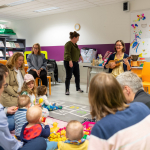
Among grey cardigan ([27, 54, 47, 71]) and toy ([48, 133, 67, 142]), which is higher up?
grey cardigan ([27, 54, 47, 71])

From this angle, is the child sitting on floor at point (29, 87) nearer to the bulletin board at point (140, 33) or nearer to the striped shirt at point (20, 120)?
the striped shirt at point (20, 120)

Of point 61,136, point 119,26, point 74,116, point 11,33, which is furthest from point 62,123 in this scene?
point 11,33

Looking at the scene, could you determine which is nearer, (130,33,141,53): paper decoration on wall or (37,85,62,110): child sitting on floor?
(37,85,62,110): child sitting on floor

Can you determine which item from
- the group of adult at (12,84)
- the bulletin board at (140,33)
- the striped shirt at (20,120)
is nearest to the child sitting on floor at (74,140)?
the striped shirt at (20,120)

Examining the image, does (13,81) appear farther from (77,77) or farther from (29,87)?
(77,77)

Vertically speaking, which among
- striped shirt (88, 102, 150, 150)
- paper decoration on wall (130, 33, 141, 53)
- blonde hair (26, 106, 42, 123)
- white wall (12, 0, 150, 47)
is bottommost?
blonde hair (26, 106, 42, 123)

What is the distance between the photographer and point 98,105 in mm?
833

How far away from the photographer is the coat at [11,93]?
2.74m

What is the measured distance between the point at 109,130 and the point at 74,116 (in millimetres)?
2327

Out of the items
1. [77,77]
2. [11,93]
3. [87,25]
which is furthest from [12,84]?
[87,25]

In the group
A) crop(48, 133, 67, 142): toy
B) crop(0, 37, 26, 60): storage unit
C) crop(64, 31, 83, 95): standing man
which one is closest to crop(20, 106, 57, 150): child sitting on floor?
crop(48, 133, 67, 142): toy

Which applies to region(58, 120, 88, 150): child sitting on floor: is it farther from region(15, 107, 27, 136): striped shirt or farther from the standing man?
the standing man

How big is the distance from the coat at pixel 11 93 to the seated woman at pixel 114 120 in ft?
7.08

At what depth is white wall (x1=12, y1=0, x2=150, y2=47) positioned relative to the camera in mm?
5516
